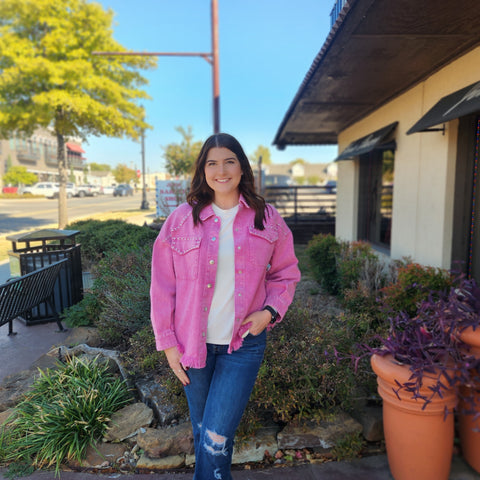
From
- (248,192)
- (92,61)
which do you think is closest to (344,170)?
(248,192)

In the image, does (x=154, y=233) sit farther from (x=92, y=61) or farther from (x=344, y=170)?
(x=92, y=61)

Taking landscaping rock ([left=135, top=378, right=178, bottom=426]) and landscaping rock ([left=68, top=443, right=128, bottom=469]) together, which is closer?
landscaping rock ([left=68, top=443, right=128, bottom=469])

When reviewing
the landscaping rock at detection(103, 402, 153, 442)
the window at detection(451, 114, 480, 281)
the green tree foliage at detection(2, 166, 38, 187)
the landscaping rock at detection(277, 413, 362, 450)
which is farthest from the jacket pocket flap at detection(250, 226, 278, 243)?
the green tree foliage at detection(2, 166, 38, 187)

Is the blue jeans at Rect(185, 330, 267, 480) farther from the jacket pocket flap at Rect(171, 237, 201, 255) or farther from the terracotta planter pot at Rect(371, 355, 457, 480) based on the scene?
the terracotta planter pot at Rect(371, 355, 457, 480)

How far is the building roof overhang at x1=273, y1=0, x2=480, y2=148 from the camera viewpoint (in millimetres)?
3227

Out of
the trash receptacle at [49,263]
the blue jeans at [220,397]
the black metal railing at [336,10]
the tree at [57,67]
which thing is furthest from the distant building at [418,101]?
the tree at [57,67]

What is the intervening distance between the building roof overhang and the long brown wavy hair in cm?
201

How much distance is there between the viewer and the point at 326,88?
5.68 m

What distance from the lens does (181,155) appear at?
80.3 feet

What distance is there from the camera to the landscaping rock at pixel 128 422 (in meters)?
2.78

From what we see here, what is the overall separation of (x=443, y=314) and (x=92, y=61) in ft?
44.0

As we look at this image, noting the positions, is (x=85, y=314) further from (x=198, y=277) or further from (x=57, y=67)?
(x=57, y=67)

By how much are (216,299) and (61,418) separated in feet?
5.83

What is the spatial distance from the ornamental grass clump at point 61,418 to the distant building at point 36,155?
174 feet
